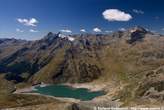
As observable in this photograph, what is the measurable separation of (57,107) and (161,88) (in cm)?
11157

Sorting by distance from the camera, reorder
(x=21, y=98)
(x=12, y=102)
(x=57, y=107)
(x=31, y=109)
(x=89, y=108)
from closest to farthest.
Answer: (x=89, y=108) < (x=57, y=107) < (x=31, y=109) < (x=12, y=102) < (x=21, y=98)

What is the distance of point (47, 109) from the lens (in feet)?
354

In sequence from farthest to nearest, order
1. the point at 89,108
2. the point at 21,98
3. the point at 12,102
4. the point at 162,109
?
the point at 21,98, the point at 12,102, the point at 89,108, the point at 162,109

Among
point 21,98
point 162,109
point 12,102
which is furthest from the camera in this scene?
point 21,98

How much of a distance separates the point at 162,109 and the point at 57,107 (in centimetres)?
4049

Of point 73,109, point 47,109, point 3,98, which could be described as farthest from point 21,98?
point 73,109

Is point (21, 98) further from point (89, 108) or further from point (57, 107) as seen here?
point (89, 108)

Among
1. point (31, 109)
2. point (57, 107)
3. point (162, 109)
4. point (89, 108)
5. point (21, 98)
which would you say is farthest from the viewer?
point (21, 98)

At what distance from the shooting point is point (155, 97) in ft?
589

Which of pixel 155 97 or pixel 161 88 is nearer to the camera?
pixel 155 97

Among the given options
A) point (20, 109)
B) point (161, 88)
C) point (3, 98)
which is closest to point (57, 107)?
point (20, 109)

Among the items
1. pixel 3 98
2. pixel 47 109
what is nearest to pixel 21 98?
pixel 3 98

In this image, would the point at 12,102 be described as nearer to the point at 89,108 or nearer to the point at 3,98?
the point at 3,98

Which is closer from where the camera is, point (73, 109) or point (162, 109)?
point (162, 109)
